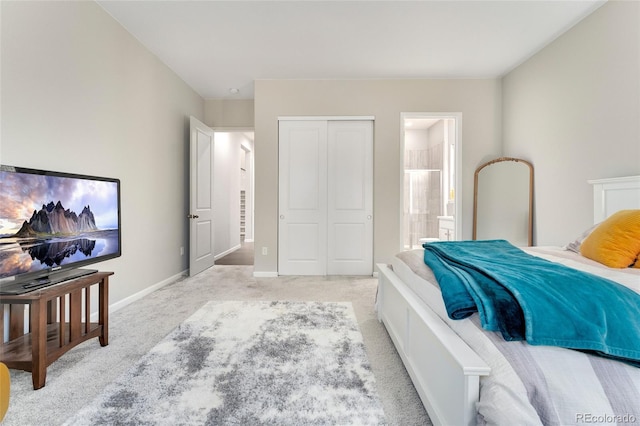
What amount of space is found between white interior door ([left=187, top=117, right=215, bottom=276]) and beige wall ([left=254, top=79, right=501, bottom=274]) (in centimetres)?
85

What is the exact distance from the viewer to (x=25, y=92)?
6.29ft

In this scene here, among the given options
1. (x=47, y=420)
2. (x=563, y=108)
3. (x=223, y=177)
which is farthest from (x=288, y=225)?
(x=563, y=108)

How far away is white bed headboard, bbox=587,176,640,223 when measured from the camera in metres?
2.19

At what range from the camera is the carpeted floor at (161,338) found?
1.42 metres

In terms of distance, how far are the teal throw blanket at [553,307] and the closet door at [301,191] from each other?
285cm

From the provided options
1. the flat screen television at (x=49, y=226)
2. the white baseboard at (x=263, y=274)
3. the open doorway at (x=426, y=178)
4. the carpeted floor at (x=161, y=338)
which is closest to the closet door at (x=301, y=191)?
the white baseboard at (x=263, y=274)

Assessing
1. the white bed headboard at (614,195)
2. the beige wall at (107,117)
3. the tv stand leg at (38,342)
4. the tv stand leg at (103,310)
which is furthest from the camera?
the white bed headboard at (614,195)

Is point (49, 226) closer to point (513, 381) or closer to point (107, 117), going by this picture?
point (107, 117)

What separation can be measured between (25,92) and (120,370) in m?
1.94

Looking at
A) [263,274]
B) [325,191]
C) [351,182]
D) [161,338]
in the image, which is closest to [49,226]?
[161,338]

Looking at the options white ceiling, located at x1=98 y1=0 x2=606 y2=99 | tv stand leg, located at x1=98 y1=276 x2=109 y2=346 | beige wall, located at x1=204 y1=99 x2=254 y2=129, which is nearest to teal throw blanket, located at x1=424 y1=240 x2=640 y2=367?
tv stand leg, located at x1=98 y1=276 x2=109 y2=346

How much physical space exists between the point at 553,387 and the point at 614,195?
2340mm

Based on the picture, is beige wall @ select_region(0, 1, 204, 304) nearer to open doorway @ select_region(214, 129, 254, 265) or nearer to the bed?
open doorway @ select_region(214, 129, 254, 265)

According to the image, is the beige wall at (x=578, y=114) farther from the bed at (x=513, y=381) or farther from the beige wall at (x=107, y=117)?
the beige wall at (x=107, y=117)
